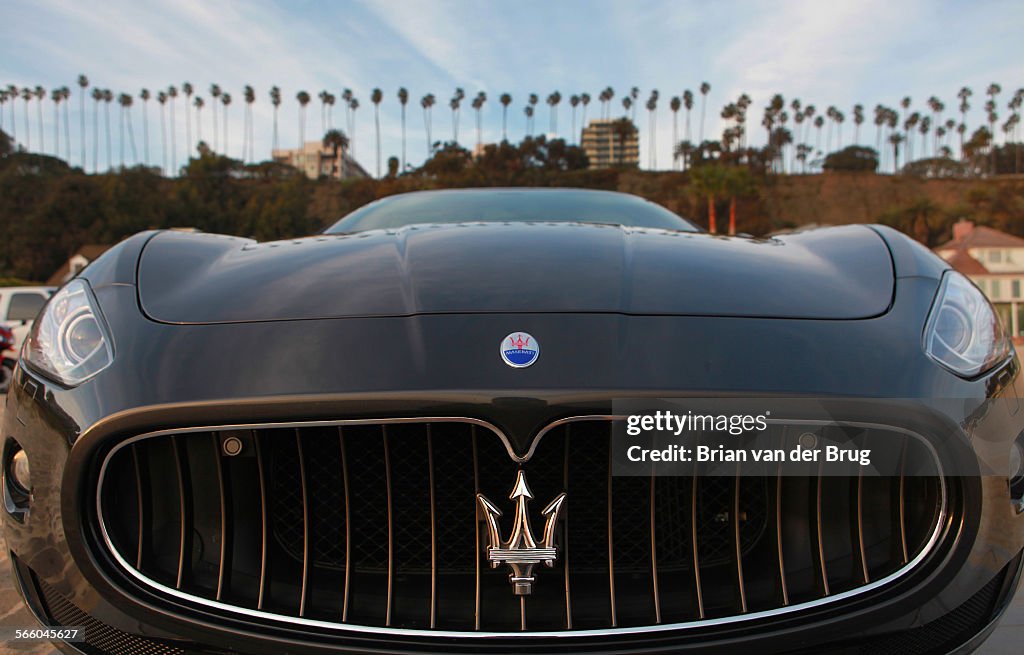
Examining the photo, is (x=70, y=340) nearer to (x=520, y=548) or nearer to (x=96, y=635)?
(x=96, y=635)

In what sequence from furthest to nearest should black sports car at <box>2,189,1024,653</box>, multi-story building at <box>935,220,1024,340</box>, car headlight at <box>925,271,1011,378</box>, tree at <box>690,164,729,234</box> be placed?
tree at <box>690,164,729,234</box> → multi-story building at <box>935,220,1024,340</box> → car headlight at <box>925,271,1011,378</box> → black sports car at <box>2,189,1024,653</box>

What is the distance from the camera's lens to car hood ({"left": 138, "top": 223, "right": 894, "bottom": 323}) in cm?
119

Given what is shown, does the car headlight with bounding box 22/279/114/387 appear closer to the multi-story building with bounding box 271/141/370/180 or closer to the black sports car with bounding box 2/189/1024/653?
the black sports car with bounding box 2/189/1024/653

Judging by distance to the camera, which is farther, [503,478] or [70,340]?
[70,340]

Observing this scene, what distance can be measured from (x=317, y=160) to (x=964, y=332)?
132m

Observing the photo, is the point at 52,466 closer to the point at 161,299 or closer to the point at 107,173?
the point at 161,299

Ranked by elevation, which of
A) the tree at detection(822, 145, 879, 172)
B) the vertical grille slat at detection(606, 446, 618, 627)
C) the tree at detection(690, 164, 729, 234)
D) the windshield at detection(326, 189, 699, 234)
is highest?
the tree at detection(822, 145, 879, 172)

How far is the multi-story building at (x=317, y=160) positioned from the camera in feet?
379

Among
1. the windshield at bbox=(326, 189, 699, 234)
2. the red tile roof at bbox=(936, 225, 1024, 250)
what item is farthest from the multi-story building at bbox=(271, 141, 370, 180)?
the windshield at bbox=(326, 189, 699, 234)

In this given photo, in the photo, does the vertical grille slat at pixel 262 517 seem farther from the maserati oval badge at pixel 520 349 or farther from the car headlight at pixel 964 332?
the car headlight at pixel 964 332

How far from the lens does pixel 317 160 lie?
409 ft

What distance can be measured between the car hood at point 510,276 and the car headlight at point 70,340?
3.6 inches

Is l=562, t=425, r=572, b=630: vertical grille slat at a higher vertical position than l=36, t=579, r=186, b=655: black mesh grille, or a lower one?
higher

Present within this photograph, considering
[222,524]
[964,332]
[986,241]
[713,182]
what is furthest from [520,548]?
[713,182]
